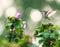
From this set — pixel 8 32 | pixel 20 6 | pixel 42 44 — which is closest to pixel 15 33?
pixel 8 32

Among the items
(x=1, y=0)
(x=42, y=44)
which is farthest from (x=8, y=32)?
(x=1, y=0)

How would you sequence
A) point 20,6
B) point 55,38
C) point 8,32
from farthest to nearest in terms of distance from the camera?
point 20,6 → point 8,32 → point 55,38

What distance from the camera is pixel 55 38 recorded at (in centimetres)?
93

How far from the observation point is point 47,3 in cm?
734

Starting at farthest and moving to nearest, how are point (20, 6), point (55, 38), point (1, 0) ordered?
point (20, 6) < point (1, 0) < point (55, 38)

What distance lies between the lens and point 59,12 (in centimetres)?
694

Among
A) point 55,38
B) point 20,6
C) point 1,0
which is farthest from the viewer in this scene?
point 20,6

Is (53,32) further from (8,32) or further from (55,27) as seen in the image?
(8,32)

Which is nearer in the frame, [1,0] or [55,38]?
[55,38]

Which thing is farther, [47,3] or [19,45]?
[47,3]

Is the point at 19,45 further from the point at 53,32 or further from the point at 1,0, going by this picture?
the point at 1,0

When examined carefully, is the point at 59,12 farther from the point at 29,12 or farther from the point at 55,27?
the point at 55,27

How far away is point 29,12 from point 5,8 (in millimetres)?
787

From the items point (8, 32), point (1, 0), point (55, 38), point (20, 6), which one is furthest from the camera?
point (20, 6)
